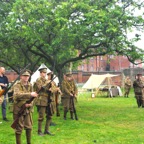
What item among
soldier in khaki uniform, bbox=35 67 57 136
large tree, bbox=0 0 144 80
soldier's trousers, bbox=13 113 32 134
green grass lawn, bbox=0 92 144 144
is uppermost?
large tree, bbox=0 0 144 80

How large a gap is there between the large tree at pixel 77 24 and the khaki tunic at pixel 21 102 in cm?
522

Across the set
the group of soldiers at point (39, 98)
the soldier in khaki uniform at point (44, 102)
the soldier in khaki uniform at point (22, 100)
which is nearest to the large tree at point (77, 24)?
the group of soldiers at point (39, 98)

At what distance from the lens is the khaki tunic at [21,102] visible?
7462 mm

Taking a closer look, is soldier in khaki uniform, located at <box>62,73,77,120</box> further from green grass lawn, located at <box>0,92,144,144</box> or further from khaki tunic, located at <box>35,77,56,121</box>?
khaki tunic, located at <box>35,77,56,121</box>

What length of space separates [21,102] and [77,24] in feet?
21.7

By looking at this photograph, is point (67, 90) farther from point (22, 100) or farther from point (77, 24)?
point (22, 100)

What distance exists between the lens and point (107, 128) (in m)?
10.6

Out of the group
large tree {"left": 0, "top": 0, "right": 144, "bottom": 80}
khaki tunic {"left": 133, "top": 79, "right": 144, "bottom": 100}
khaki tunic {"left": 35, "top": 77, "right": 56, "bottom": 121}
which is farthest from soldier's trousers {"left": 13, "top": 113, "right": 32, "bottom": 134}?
khaki tunic {"left": 133, "top": 79, "right": 144, "bottom": 100}

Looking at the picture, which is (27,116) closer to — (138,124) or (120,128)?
(120,128)

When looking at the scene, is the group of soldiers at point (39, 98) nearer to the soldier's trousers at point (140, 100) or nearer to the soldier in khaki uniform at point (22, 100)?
the soldier in khaki uniform at point (22, 100)

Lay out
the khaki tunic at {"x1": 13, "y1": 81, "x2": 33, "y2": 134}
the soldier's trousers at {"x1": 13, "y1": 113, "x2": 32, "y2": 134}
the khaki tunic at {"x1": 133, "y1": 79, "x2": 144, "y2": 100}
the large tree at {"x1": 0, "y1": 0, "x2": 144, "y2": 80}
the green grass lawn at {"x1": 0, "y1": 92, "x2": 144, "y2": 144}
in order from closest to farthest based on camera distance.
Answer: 1. the khaki tunic at {"x1": 13, "y1": 81, "x2": 33, "y2": 134}
2. the soldier's trousers at {"x1": 13, "y1": 113, "x2": 32, "y2": 134}
3. the green grass lawn at {"x1": 0, "y1": 92, "x2": 144, "y2": 144}
4. the large tree at {"x1": 0, "y1": 0, "x2": 144, "y2": 80}
5. the khaki tunic at {"x1": 133, "y1": 79, "x2": 144, "y2": 100}

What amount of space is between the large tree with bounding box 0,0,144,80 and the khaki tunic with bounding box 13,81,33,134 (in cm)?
522

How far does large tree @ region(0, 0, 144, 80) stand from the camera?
42.5 ft

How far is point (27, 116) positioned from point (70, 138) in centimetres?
189
